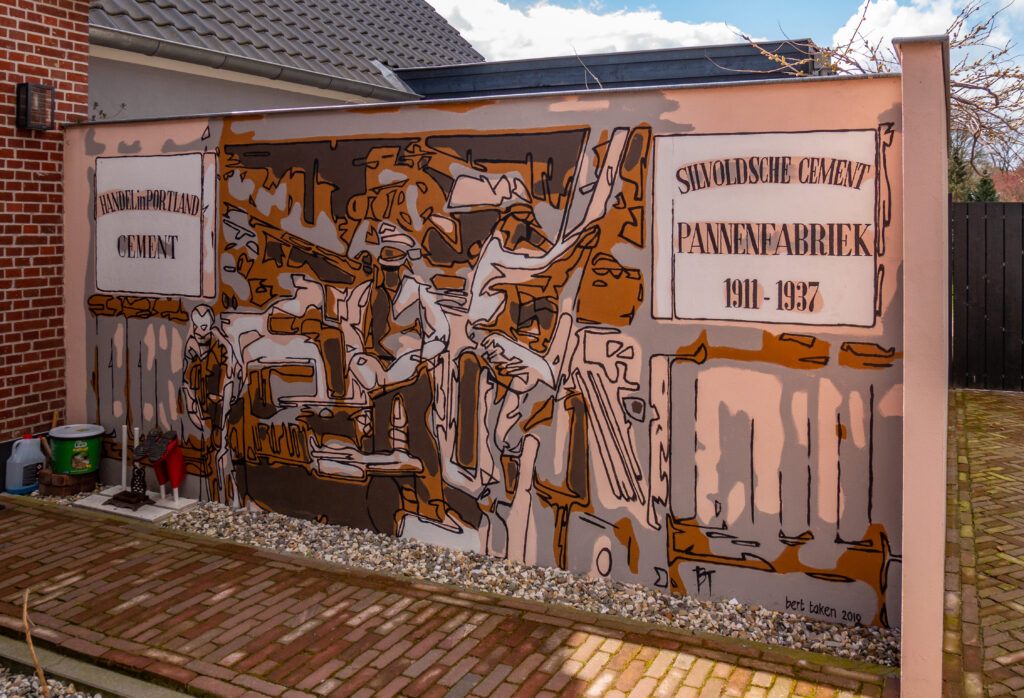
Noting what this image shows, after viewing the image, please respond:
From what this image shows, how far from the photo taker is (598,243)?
15.0 ft

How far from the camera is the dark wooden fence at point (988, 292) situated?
9.80 metres

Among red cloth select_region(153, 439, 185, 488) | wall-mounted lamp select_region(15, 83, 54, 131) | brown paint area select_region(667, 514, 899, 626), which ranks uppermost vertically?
wall-mounted lamp select_region(15, 83, 54, 131)

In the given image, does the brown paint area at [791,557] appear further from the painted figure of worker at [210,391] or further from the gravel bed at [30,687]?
the painted figure of worker at [210,391]

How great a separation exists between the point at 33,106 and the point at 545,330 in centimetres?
426

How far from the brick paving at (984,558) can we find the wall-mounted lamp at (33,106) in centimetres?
663

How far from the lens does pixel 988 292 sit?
9.92 metres

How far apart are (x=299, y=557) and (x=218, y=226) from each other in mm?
2284

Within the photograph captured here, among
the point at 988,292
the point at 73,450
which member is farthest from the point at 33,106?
the point at 988,292

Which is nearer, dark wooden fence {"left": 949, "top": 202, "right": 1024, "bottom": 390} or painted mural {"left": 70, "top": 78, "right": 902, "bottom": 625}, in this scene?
painted mural {"left": 70, "top": 78, "right": 902, "bottom": 625}

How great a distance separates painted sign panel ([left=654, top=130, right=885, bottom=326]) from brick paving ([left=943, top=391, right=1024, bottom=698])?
1.60 meters

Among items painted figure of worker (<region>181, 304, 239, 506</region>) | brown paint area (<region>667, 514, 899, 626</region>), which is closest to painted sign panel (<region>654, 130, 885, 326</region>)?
brown paint area (<region>667, 514, 899, 626</region>)

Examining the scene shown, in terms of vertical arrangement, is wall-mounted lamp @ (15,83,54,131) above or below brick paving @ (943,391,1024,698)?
above

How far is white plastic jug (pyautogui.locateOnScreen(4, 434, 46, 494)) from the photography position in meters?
6.14

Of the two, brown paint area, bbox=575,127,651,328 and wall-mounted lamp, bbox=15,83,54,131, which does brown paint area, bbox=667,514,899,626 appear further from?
wall-mounted lamp, bbox=15,83,54,131
